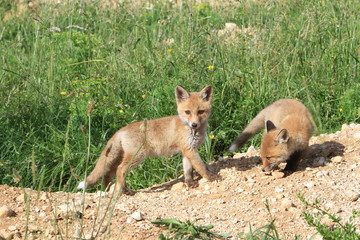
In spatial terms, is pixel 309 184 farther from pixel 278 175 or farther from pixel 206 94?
pixel 206 94

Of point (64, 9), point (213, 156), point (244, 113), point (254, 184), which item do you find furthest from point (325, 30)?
point (64, 9)

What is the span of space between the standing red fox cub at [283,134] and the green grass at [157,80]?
1.50 feet

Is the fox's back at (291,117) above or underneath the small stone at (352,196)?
above

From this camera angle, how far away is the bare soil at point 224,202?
14.5ft

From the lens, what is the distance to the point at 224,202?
209 inches

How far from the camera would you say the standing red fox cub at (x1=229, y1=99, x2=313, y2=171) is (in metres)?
5.99

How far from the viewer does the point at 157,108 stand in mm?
6953

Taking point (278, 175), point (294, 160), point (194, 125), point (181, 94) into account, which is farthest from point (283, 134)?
point (181, 94)

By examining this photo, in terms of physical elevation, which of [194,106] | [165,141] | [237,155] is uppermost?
[194,106]

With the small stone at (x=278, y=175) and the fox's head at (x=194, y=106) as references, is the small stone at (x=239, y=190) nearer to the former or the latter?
the small stone at (x=278, y=175)

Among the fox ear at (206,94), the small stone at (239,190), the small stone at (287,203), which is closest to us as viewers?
the small stone at (287,203)

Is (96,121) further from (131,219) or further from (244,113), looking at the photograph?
(131,219)

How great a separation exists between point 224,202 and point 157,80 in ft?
8.74

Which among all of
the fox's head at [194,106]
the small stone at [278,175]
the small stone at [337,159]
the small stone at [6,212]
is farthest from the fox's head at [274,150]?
the small stone at [6,212]
